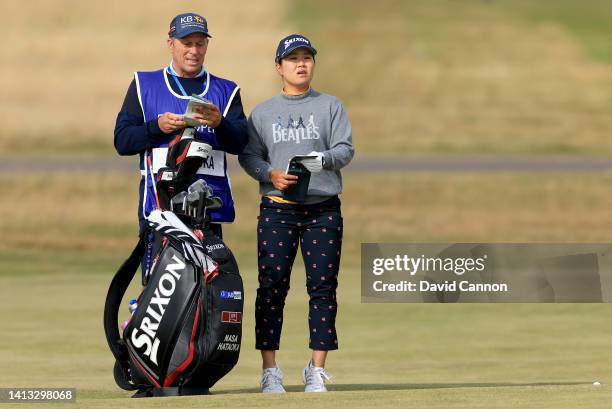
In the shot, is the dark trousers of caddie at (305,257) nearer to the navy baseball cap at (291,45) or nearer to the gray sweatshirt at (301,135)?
the gray sweatshirt at (301,135)

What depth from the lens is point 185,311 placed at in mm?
7051

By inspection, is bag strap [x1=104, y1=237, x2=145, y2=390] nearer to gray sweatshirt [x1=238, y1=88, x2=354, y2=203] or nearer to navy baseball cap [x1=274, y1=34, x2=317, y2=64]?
gray sweatshirt [x1=238, y1=88, x2=354, y2=203]

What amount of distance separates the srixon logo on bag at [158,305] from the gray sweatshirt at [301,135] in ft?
2.60

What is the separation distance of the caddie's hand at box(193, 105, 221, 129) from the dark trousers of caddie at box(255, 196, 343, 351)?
2.18 ft

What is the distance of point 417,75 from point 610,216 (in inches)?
582

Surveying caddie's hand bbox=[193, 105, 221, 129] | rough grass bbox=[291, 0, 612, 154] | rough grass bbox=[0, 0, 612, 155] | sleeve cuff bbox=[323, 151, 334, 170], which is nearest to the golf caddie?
caddie's hand bbox=[193, 105, 221, 129]

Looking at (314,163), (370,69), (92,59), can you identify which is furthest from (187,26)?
(370,69)

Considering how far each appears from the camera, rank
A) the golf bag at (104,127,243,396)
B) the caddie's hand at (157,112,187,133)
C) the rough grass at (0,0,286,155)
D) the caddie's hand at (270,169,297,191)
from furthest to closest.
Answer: the rough grass at (0,0,286,155), the caddie's hand at (270,169,297,191), the caddie's hand at (157,112,187,133), the golf bag at (104,127,243,396)

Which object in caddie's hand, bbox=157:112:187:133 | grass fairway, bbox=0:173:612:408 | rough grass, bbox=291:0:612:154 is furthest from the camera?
rough grass, bbox=291:0:612:154

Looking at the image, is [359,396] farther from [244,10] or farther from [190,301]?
[244,10]

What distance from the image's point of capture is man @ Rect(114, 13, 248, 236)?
7.42 meters

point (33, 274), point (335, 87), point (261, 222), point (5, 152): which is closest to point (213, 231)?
point (261, 222)

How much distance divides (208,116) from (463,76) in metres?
28.3

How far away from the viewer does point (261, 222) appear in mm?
7680
